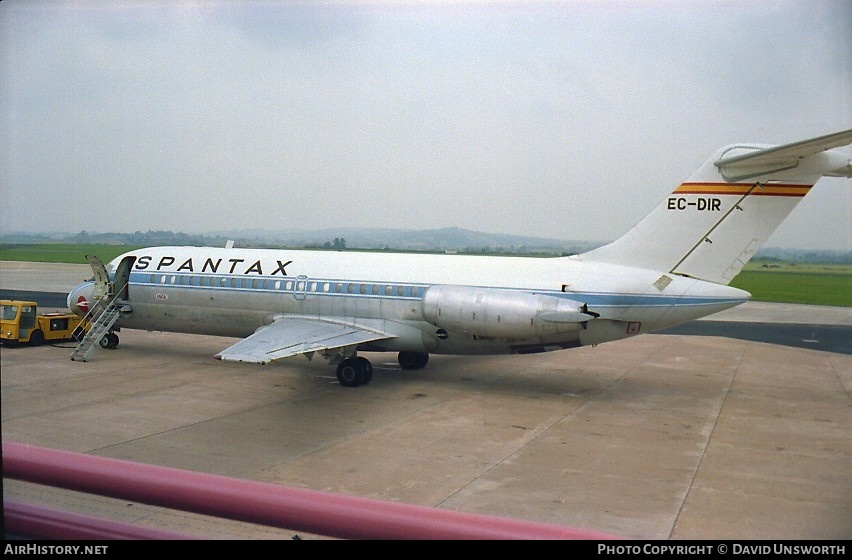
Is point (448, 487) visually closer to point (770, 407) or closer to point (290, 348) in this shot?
point (290, 348)

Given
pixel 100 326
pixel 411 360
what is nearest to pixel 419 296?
pixel 411 360

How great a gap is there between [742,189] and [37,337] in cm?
1550

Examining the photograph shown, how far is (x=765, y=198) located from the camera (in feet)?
37.6

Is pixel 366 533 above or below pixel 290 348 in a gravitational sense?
above

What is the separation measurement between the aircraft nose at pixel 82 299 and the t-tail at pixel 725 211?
12173 millimetres

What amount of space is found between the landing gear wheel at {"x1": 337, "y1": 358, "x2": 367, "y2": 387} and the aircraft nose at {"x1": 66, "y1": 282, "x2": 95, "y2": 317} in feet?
24.5

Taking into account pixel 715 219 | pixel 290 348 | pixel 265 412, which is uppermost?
pixel 715 219

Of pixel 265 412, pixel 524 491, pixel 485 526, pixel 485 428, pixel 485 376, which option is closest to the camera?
pixel 485 526

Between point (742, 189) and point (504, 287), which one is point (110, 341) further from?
point (742, 189)

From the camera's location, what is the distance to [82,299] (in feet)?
57.2

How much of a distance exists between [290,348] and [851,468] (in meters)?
8.19

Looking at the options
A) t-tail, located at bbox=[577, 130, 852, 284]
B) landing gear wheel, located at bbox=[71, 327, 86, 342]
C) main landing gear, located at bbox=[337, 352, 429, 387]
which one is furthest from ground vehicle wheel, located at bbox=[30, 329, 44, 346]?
t-tail, located at bbox=[577, 130, 852, 284]

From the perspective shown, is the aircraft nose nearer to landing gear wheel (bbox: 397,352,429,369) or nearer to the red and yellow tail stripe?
landing gear wheel (bbox: 397,352,429,369)

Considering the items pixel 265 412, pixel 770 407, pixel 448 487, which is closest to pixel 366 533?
pixel 448 487
